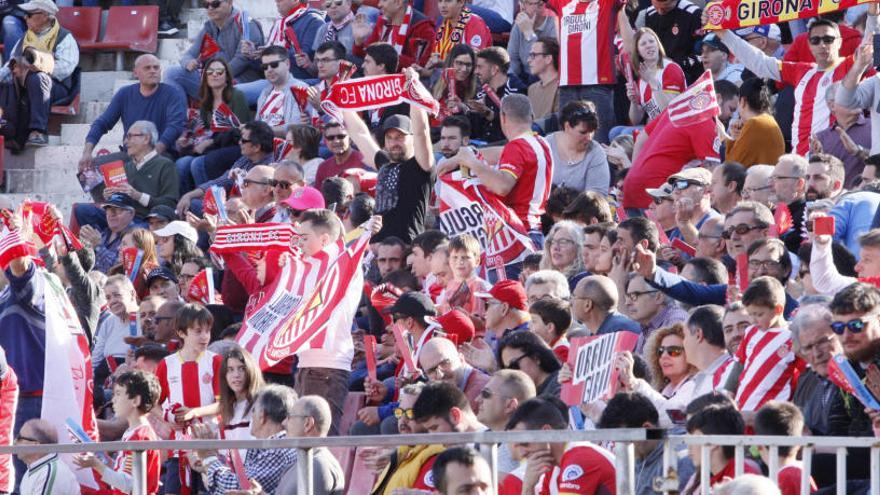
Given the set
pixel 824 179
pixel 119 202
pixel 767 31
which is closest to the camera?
pixel 824 179

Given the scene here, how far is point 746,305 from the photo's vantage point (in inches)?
310

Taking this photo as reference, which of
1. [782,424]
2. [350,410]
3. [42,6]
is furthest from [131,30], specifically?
[782,424]

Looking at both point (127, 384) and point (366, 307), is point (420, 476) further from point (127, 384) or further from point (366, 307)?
point (366, 307)

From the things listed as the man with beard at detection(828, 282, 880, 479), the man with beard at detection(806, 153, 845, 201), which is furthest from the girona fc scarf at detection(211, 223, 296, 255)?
the man with beard at detection(828, 282, 880, 479)

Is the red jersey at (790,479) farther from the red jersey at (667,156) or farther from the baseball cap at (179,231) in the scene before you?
the baseball cap at (179,231)

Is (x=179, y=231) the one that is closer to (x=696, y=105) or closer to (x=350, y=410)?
(x=350, y=410)

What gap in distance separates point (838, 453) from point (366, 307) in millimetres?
5684

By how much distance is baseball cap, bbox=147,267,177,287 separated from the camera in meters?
12.5

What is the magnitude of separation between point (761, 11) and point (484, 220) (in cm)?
230

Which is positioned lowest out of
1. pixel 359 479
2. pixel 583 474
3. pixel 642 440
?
pixel 359 479

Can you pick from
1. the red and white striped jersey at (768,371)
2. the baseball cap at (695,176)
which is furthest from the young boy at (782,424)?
the baseball cap at (695,176)

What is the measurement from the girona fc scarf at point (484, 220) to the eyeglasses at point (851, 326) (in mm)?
4630

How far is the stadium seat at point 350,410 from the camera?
1017cm

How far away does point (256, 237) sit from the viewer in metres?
11.0
